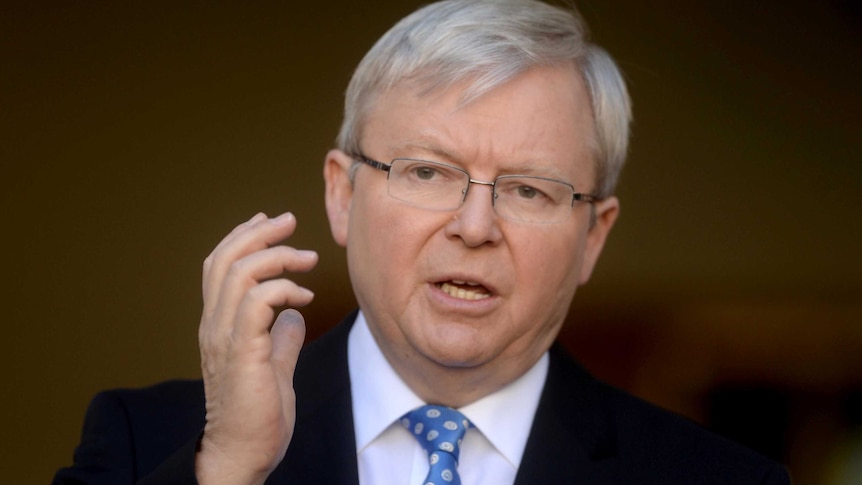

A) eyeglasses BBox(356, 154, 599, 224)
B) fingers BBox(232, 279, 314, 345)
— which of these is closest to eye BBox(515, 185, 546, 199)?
eyeglasses BBox(356, 154, 599, 224)

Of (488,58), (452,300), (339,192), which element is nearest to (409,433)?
(452,300)

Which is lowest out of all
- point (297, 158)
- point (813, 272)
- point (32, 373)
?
point (32, 373)

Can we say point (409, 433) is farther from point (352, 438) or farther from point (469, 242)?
point (469, 242)

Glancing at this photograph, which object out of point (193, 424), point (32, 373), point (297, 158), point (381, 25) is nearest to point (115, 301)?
point (32, 373)

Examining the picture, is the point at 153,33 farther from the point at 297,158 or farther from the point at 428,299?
the point at 428,299

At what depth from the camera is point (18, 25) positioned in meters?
4.10

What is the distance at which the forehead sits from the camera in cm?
246

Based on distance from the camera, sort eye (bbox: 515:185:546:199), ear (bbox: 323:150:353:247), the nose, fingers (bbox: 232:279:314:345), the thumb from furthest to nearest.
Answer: ear (bbox: 323:150:353:247), eye (bbox: 515:185:546:199), the nose, the thumb, fingers (bbox: 232:279:314:345)

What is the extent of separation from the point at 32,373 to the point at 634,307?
2.14m

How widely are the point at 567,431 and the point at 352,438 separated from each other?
45cm

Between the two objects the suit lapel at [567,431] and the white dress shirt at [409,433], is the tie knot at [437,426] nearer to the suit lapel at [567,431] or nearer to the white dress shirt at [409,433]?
the white dress shirt at [409,433]

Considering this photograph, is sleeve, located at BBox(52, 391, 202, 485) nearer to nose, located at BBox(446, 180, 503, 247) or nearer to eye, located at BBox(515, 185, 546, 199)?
nose, located at BBox(446, 180, 503, 247)

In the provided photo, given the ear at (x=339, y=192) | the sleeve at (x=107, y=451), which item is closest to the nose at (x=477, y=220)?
the ear at (x=339, y=192)

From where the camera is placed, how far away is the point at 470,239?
94.3 inches
